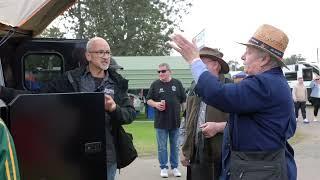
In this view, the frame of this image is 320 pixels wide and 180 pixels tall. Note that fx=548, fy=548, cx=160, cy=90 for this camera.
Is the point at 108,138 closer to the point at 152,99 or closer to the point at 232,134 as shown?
the point at 232,134

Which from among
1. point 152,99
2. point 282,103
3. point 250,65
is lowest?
point 152,99

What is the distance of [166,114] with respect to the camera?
943 cm

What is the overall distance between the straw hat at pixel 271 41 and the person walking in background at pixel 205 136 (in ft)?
4.70

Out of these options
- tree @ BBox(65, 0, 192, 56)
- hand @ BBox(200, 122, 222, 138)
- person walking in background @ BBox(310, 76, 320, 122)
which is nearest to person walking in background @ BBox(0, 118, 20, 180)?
hand @ BBox(200, 122, 222, 138)

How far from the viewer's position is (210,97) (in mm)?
3457

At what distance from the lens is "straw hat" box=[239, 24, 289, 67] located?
3641mm

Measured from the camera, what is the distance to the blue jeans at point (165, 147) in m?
9.38

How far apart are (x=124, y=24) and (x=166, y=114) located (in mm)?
27727

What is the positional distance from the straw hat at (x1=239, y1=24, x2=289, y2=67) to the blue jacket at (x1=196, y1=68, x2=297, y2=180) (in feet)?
0.41

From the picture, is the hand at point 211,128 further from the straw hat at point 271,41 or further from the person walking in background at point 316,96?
the person walking in background at point 316,96

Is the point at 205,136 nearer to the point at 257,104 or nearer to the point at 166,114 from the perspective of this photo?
the point at 257,104

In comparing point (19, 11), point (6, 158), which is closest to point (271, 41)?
point (19, 11)

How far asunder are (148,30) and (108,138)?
3274 cm

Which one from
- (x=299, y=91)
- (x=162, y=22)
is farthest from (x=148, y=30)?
(x=299, y=91)
